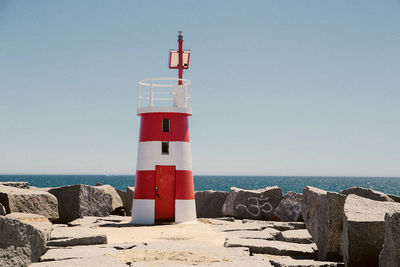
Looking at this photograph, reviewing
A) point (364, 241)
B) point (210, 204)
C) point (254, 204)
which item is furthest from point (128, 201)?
point (364, 241)

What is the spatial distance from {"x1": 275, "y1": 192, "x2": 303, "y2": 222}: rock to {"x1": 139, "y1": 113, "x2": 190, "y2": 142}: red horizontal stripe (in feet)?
10.1

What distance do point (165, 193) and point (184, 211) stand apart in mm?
643

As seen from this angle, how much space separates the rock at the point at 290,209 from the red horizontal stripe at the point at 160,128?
3.09 meters

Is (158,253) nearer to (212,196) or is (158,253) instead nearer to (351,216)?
(351,216)

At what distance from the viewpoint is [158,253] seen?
633 centimetres

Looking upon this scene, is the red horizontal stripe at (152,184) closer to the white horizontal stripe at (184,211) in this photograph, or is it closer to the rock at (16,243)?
the white horizontal stripe at (184,211)

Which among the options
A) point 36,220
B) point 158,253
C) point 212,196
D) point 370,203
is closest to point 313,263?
point 370,203

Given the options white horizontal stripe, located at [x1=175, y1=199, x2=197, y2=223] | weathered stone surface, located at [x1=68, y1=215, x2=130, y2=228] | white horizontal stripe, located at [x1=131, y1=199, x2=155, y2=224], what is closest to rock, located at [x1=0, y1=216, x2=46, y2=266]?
weathered stone surface, located at [x1=68, y1=215, x2=130, y2=228]

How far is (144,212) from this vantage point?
38.2ft

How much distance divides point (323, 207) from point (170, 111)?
19.3ft

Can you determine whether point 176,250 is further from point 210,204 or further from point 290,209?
point 210,204

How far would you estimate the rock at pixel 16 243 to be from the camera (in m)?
5.12

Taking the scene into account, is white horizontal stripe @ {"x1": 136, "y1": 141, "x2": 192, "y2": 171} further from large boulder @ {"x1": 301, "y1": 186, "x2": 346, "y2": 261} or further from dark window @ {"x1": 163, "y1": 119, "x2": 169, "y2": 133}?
large boulder @ {"x1": 301, "y1": 186, "x2": 346, "y2": 261}

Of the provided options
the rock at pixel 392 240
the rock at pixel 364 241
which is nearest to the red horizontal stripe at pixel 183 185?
the rock at pixel 364 241
